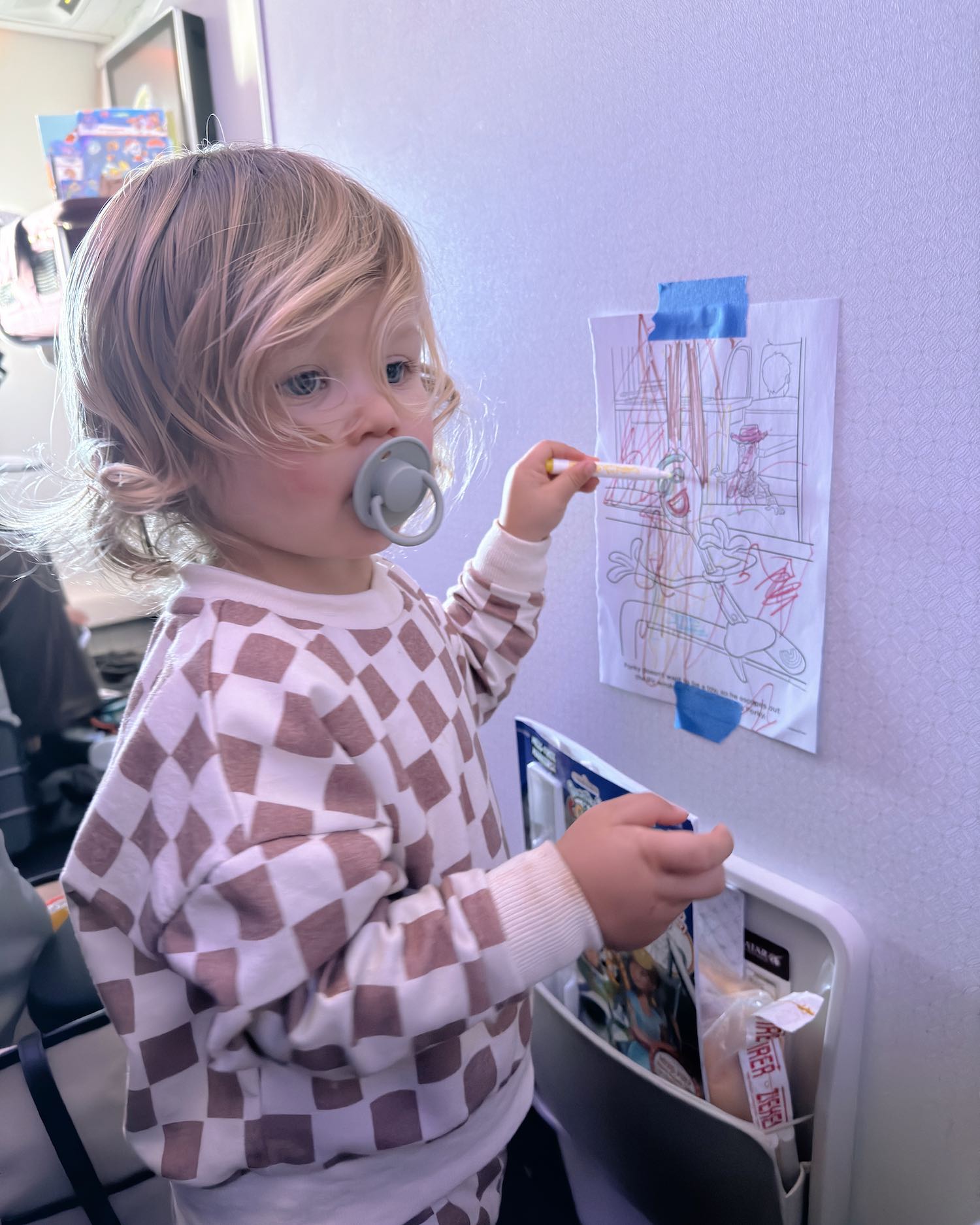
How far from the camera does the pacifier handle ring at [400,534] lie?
0.45 metres

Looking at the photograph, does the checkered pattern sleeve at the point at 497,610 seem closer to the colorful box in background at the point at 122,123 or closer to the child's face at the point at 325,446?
the child's face at the point at 325,446

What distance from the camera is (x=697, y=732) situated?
24.8 inches

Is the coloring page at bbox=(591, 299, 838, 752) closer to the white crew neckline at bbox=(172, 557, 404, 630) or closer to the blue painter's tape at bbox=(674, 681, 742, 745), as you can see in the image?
the blue painter's tape at bbox=(674, 681, 742, 745)

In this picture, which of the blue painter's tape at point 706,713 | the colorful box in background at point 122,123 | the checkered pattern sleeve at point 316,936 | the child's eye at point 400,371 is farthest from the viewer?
the colorful box in background at point 122,123

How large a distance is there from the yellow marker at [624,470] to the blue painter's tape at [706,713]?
150 mm

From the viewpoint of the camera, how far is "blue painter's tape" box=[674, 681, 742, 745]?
599 millimetres

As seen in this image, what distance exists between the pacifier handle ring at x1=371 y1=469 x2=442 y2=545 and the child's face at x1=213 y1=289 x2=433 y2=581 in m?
0.02

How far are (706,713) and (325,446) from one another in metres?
0.33

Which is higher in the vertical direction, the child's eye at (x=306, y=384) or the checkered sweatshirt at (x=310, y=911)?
the child's eye at (x=306, y=384)

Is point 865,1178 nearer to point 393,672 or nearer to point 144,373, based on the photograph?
point 393,672

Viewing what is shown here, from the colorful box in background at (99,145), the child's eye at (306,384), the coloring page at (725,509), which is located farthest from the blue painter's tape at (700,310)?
the colorful box in background at (99,145)

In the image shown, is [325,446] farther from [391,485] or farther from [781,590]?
[781,590]

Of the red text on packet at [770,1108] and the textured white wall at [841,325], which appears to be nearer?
the textured white wall at [841,325]

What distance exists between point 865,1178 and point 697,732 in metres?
0.31
